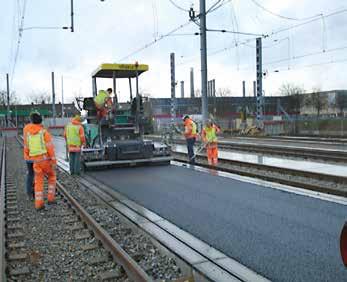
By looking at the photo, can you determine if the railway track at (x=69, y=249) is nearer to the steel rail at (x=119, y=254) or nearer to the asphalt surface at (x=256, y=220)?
the steel rail at (x=119, y=254)

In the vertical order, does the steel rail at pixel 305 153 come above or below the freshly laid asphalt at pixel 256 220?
above

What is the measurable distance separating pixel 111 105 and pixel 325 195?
28.4 ft

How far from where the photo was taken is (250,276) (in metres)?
5.14

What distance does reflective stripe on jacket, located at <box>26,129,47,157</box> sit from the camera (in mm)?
9078

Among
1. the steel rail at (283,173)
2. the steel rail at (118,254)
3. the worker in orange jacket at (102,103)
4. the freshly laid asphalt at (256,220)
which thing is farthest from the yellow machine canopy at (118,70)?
the steel rail at (118,254)

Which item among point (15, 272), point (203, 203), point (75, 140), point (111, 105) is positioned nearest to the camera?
point (15, 272)

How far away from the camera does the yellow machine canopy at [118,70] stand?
15.9 metres

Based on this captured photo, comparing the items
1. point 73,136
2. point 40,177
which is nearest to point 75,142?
point 73,136

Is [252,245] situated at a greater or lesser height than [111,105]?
lesser

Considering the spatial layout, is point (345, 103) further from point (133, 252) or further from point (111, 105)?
point (133, 252)

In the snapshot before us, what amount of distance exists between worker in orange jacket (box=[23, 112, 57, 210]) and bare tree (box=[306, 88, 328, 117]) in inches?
2847

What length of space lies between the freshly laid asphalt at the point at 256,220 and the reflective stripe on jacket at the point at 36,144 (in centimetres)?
218

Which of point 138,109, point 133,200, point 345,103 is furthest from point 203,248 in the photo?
point 345,103

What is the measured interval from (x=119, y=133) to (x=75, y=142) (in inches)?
94.8
